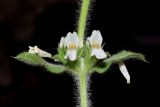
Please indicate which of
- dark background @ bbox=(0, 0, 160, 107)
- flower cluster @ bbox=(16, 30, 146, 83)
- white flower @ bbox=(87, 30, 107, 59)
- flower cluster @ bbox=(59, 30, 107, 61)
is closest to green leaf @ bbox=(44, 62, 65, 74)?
flower cluster @ bbox=(16, 30, 146, 83)

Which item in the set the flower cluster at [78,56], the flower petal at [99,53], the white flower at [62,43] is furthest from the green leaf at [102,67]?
the white flower at [62,43]

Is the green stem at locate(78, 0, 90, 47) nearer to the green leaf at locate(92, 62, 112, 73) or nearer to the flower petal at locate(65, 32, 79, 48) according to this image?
the flower petal at locate(65, 32, 79, 48)

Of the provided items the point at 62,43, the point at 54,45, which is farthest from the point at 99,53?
the point at 54,45

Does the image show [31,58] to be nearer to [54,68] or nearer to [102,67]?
[54,68]

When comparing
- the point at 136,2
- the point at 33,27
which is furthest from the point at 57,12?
the point at 136,2

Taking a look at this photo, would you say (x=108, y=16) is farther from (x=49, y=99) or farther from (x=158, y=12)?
(x=49, y=99)
